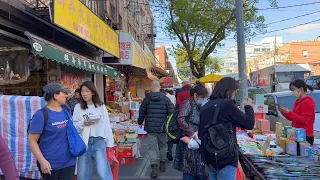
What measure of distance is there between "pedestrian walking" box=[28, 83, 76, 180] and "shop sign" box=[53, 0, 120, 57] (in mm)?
3446

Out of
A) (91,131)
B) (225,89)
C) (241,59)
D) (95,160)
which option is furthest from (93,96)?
(241,59)

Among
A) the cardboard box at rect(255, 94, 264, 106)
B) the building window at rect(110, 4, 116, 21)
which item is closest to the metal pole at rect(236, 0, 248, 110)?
the cardboard box at rect(255, 94, 264, 106)

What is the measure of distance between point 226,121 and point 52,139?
6.21ft

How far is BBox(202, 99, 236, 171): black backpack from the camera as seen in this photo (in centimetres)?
308

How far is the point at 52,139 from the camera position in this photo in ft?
11.0

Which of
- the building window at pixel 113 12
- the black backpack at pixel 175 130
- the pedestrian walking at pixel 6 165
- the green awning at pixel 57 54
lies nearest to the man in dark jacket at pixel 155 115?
the black backpack at pixel 175 130

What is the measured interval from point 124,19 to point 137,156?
1642cm

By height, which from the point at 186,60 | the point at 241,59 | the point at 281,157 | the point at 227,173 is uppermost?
the point at 186,60

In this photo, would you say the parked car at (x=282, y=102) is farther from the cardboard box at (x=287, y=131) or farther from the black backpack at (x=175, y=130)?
the black backpack at (x=175, y=130)

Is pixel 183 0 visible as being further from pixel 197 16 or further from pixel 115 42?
pixel 115 42

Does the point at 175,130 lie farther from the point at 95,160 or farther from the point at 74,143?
the point at 74,143

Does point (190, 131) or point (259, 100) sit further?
point (259, 100)

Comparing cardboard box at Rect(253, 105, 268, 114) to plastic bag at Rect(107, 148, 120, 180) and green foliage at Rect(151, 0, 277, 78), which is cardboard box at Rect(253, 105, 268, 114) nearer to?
plastic bag at Rect(107, 148, 120, 180)

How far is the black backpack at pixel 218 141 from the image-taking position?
10.1 feet
